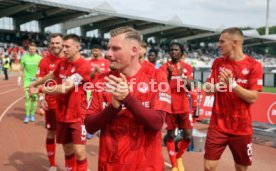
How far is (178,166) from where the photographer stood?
5.99 metres

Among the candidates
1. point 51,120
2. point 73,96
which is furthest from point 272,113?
point 73,96

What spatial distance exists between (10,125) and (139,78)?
323 inches

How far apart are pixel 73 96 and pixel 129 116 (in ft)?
8.33

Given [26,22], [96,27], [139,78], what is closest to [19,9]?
[26,22]

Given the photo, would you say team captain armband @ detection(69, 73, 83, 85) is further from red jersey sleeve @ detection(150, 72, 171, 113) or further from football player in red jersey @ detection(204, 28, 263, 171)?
red jersey sleeve @ detection(150, 72, 171, 113)

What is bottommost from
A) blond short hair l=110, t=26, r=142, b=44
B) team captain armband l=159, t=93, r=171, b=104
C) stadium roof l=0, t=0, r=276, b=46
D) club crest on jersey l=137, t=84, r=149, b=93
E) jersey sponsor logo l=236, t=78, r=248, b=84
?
jersey sponsor logo l=236, t=78, r=248, b=84

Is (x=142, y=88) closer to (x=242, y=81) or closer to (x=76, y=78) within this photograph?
(x=242, y=81)

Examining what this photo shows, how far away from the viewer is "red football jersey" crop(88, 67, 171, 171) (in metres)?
2.43

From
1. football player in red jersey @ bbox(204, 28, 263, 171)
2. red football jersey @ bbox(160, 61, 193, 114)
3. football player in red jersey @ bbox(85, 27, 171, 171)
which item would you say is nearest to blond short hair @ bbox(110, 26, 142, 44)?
football player in red jersey @ bbox(85, 27, 171, 171)

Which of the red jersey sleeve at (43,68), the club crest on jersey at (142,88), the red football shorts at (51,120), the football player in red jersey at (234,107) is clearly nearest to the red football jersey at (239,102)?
the football player in red jersey at (234,107)

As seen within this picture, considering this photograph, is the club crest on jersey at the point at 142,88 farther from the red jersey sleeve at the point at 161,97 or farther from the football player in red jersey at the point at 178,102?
the football player in red jersey at the point at 178,102

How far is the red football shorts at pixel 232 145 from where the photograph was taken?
415cm

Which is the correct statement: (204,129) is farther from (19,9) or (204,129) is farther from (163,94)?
(19,9)

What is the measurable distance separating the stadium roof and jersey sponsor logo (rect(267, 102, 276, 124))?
2906 centimetres
